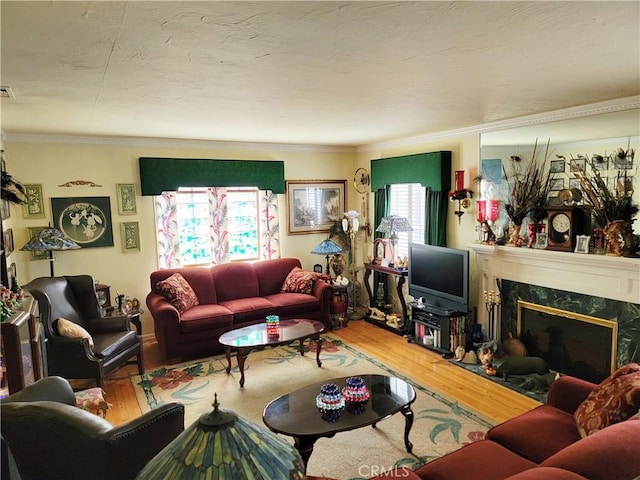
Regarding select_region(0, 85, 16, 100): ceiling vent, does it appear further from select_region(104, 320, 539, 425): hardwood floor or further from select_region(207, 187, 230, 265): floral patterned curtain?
select_region(207, 187, 230, 265): floral patterned curtain

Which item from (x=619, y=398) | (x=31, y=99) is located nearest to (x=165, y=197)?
(x=31, y=99)

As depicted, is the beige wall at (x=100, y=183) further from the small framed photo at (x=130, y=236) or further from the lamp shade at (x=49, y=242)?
the lamp shade at (x=49, y=242)

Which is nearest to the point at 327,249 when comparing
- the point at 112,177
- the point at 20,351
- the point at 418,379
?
the point at 418,379

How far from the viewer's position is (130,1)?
1.46 metres

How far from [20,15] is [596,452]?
2.69m

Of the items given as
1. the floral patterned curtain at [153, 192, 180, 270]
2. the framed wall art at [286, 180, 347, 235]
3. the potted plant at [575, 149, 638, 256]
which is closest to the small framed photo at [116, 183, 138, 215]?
the floral patterned curtain at [153, 192, 180, 270]

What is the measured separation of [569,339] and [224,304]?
12.4ft

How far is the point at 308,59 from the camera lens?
214 centimetres

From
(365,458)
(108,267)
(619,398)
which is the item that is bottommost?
(365,458)

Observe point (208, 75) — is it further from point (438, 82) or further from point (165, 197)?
point (165, 197)

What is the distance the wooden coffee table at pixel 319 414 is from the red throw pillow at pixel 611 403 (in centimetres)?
104

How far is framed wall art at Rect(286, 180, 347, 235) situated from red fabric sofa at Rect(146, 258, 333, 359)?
0.61 metres

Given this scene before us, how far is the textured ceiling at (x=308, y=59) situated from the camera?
1.60 meters

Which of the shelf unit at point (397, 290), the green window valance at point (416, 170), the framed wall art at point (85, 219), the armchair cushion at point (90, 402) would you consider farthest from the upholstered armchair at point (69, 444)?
the green window valance at point (416, 170)
